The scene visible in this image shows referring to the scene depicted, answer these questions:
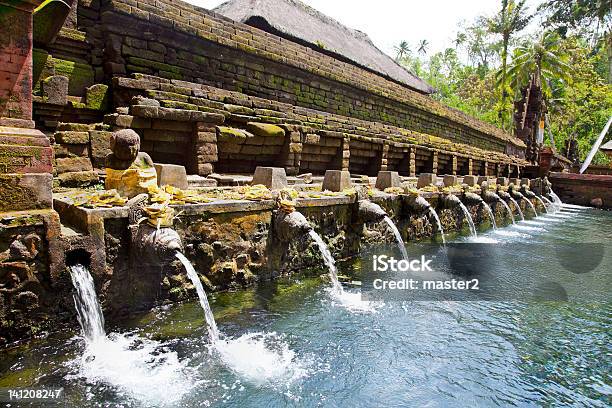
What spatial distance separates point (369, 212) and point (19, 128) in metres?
5.29

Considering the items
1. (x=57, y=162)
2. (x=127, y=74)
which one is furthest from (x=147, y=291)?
(x=127, y=74)

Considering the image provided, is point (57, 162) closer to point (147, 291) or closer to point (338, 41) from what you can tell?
point (147, 291)

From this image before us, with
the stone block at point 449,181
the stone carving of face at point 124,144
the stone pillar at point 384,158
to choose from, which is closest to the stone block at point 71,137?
the stone carving of face at point 124,144

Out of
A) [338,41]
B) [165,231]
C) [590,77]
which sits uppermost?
[590,77]

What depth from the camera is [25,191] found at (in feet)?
11.8

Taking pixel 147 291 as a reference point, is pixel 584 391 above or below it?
below

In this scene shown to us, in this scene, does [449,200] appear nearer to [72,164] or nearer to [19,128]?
[72,164]

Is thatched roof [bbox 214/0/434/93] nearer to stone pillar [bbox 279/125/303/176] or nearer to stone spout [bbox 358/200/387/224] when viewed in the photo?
stone pillar [bbox 279/125/303/176]

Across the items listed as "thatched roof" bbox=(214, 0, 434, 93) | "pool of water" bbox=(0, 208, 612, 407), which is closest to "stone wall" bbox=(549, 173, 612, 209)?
"thatched roof" bbox=(214, 0, 434, 93)

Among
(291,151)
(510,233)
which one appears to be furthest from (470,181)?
(291,151)

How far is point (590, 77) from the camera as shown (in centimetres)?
3447

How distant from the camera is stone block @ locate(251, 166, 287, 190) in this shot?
20.5 feet

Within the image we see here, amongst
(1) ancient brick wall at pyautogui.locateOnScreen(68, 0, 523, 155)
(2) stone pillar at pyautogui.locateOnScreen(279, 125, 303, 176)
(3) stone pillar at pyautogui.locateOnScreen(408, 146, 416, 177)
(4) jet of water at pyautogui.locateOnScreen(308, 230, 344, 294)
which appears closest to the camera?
(4) jet of water at pyautogui.locateOnScreen(308, 230, 344, 294)

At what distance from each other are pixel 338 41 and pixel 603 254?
→ 12598 millimetres
